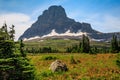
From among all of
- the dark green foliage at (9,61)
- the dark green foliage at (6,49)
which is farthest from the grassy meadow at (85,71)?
the dark green foliage at (6,49)

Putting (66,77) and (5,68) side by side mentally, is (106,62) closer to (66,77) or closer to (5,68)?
(66,77)

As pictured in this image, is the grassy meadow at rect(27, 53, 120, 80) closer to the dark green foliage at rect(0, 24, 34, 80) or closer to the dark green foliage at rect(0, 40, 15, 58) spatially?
the dark green foliage at rect(0, 24, 34, 80)

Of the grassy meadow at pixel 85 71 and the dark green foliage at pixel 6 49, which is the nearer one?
the dark green foliage at pixel 6 49

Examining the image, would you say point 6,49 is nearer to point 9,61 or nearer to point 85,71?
point 9,61

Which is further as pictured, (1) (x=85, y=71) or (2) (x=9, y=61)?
(1) (x=85, y=71)

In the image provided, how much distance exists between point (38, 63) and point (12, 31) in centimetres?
3625

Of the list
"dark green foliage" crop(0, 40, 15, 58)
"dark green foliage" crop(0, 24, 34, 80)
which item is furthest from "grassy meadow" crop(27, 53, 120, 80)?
"dark green foliage" crop(0, 40, 15, 58)

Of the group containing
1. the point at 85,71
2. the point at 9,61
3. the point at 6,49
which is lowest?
the point at 85,71

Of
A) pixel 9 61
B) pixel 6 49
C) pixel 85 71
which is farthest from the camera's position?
pixel 85 71

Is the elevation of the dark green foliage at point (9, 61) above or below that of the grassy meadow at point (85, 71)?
above

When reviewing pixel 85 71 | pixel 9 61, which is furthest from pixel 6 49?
pixel 85 71

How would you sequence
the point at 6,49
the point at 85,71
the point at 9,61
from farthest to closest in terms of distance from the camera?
the point at 85,71 → the point at 6,49 → the point at 9,61

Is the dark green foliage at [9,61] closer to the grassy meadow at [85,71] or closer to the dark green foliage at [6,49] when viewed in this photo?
the dark green foliage at [6,49]

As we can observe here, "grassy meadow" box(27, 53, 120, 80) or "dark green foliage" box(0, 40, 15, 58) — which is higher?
"dark green foliage" box(0, 40, 15, 58)
